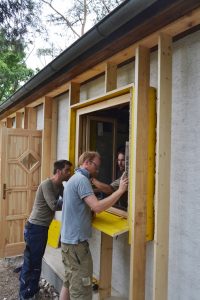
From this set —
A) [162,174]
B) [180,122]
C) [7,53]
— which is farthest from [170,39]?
[7,53]

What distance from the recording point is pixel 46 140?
5.44 m

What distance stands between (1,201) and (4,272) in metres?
1.14

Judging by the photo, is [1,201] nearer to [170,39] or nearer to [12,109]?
[12,109]

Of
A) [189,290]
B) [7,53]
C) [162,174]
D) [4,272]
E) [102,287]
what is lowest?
[4,272]

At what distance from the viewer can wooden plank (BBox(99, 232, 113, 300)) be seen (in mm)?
3438

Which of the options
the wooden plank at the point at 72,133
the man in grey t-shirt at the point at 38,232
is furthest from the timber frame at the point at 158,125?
the man in grey t-shirt at the point at 38,232

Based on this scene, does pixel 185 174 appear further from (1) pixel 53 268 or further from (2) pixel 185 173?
(1) pixel 53 268

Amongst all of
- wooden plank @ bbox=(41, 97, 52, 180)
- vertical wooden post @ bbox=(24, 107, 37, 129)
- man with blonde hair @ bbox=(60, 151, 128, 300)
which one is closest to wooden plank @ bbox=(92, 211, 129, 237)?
man with blonde hair @ bbox=(60, 151, 128, 300)

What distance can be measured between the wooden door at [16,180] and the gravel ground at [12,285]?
27 centimetres

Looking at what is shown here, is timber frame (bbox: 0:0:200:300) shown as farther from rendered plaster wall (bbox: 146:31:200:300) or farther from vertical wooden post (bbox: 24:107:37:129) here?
vertical wooden post (bbox: 24:107:37:129)

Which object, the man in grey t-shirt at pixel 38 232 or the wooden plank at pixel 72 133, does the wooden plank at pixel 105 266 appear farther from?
the wooden plank at pixel 72 133

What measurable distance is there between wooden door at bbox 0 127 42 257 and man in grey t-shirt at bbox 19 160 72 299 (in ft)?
5.16

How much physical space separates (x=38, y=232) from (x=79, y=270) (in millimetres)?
1097

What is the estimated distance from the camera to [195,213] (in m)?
2.54
